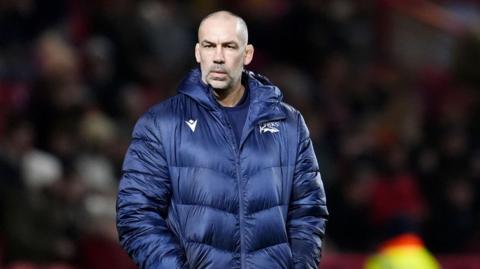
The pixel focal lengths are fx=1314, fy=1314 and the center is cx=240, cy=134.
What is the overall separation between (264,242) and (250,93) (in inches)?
27.6

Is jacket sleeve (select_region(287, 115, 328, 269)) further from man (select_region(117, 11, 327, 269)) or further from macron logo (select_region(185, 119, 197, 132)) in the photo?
macron logo (select_region(185, 119, 197, 132))

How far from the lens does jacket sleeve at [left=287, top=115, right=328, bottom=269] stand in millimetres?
5797

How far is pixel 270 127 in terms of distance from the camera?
19.1ft

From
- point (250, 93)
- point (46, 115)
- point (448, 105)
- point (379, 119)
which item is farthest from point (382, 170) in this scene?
point (250, 93)

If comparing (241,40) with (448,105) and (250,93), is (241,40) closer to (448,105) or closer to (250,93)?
(250,93)

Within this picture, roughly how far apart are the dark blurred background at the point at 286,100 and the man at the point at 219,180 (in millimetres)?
3858

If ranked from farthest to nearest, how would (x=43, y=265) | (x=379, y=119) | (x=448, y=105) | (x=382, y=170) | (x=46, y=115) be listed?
(x=448, y=105) < (x=379, y=119) < (x=382, y=170) < (x=46, y=115) < (x=43, y=265)

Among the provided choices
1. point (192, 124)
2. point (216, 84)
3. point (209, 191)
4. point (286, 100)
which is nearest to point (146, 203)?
point (209, 191)

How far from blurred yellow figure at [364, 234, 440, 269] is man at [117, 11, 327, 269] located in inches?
138

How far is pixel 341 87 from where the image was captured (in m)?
14.8

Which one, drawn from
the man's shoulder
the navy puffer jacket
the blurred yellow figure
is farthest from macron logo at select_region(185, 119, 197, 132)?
the blurred yellow figure

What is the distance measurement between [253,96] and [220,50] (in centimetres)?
28

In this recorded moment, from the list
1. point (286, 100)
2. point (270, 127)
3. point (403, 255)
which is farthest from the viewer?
point (286, 100)

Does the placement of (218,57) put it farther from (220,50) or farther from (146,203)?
(146,203)
